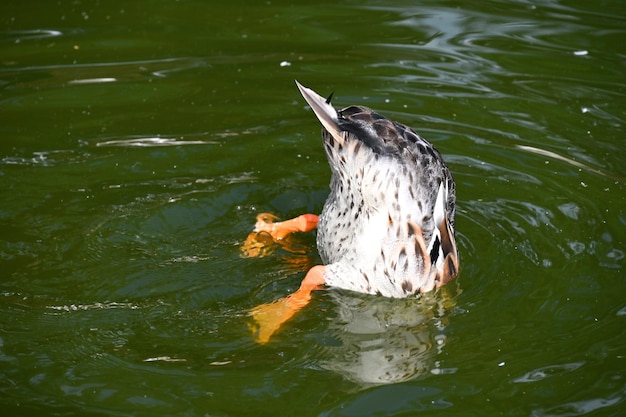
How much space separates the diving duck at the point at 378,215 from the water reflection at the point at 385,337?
0.25 feet

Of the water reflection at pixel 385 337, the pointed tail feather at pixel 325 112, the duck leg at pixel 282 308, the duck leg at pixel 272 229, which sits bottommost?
the water reflection at pixel 385 337

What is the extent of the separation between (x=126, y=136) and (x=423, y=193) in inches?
106

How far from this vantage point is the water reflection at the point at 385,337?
14.9 feet

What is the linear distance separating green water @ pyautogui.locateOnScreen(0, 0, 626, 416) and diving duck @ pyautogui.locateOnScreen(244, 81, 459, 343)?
0.12 metres

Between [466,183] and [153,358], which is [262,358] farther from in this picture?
[466,183]

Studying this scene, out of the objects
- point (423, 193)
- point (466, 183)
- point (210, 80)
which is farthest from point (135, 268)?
point (210, 80)

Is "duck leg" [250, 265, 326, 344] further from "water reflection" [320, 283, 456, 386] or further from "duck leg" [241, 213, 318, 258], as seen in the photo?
"duck leg" [241, 213, 318, 258]

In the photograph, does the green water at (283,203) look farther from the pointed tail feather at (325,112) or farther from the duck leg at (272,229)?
the pointed tail feather at (325,112)

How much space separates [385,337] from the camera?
190 inches

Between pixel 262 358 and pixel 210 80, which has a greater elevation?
pixel 210 80

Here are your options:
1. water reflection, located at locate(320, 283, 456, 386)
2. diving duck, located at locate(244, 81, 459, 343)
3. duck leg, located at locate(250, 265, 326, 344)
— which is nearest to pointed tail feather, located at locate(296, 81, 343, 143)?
diving duck, located at locate(244, 81, 459, 343)

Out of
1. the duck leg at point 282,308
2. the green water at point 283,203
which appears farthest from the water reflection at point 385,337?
the duck leg at point 282,308

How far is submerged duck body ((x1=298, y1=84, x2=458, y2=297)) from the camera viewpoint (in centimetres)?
482

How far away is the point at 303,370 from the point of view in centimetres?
451
